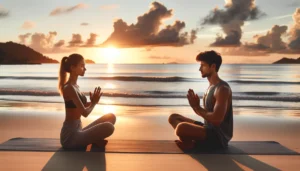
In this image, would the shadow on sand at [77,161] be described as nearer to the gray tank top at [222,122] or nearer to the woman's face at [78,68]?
the woman's face at [78,68]

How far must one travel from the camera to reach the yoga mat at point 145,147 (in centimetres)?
477

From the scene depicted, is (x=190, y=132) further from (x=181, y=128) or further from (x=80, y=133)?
(x=80, y=133)

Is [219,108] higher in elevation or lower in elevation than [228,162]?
higher

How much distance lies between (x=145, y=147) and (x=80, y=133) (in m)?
0.86

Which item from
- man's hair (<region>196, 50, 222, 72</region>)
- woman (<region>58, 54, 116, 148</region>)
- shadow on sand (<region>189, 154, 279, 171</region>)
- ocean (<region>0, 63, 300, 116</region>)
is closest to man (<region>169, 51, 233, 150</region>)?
man's hair (<region>196, 50, 222, 72</region>)

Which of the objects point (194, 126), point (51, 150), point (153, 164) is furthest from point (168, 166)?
point (51, 150)

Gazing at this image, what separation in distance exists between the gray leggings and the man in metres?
0.94

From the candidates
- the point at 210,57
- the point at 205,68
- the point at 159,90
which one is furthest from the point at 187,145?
the point at 159,90

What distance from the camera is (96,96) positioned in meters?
4.37

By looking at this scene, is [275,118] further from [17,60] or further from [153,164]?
[17,60]

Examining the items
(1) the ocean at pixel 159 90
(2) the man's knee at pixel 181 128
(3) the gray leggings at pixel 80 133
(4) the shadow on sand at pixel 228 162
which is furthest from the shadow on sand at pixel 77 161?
(1) the ocean at pixel 159 90

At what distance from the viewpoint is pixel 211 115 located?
4.40m

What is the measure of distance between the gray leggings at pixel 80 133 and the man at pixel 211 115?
0.94 meters

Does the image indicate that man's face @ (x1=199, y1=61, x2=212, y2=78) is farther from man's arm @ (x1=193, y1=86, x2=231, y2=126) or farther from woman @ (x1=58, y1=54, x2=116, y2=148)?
woman @ (x1=58, y1=54, x2=116, y2=148)
